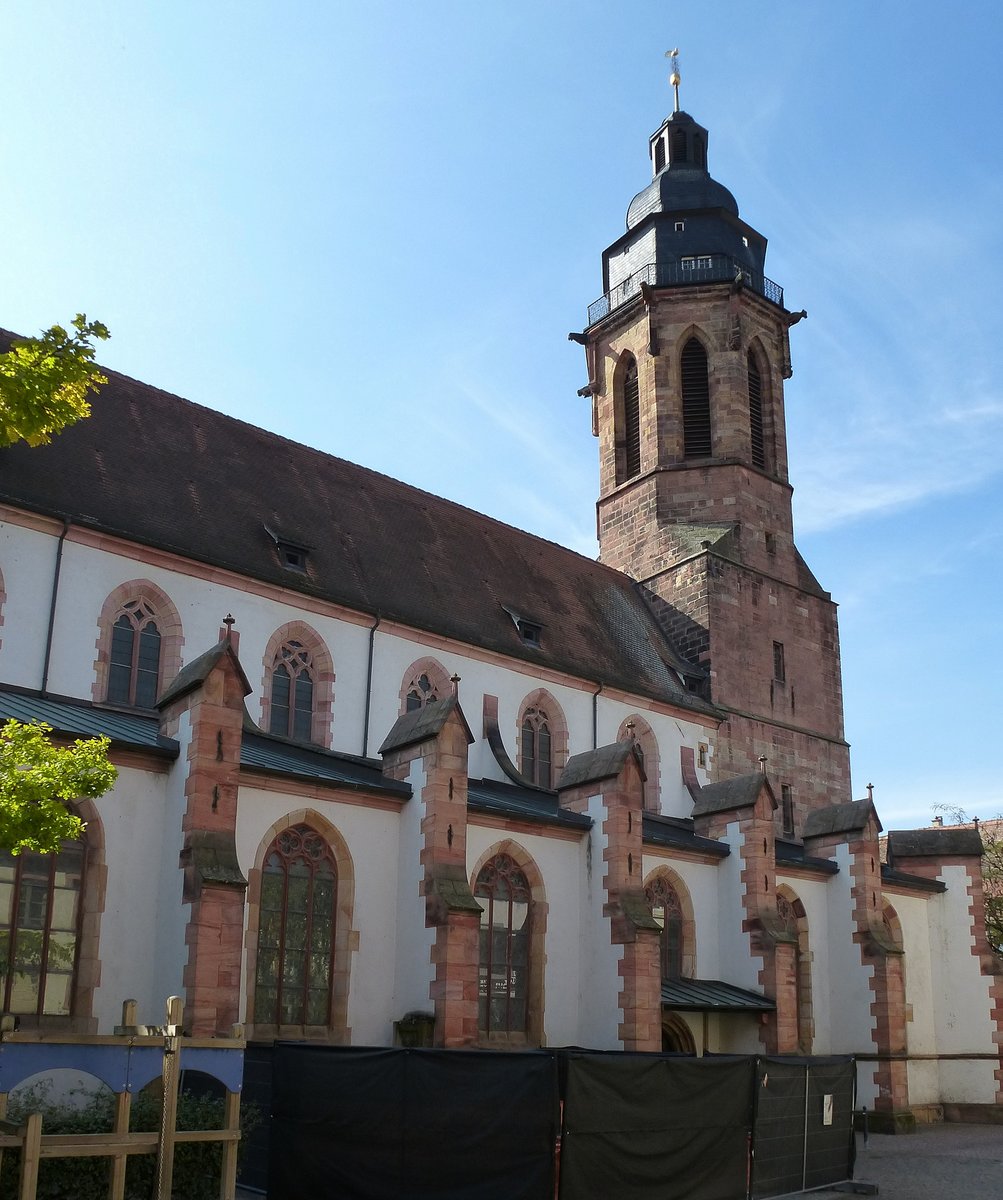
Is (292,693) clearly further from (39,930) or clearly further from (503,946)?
(39,930)

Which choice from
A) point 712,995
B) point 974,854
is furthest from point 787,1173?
point 974,854

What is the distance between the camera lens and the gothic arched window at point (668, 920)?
23.0 m

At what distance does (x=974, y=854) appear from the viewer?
29.8m

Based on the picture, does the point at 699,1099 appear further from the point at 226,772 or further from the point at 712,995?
the point at 712,995

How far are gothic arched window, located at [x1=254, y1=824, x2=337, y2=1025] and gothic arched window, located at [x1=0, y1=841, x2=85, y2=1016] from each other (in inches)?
103

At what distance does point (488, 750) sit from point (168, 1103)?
1504 cm

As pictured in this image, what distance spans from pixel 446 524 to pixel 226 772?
46.1 ft

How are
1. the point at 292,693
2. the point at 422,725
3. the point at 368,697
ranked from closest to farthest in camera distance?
1. the point at 422,725
2. the point at 292,693
3. the point at 368,697

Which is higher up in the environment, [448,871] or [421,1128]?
[448,871]

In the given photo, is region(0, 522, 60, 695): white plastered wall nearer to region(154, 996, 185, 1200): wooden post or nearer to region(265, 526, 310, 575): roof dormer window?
region(265, 526, 310, 575): roof dormer window

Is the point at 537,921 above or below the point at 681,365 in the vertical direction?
below

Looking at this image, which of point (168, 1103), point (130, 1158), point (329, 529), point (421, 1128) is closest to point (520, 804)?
point (329, 529)

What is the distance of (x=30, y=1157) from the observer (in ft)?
28.7

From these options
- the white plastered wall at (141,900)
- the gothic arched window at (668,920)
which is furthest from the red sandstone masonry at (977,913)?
the white plastered wall at (141,900)
